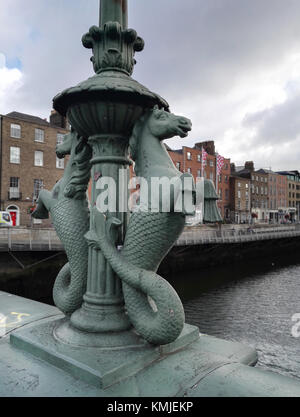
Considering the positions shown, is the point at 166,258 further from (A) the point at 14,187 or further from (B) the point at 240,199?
(B) the point at 240,199

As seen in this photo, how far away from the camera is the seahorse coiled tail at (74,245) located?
281cm

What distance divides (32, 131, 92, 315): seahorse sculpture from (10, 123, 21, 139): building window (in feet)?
76.4

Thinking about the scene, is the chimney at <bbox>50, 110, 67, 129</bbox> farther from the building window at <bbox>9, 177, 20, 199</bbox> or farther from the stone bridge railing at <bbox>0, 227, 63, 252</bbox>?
the stone bridge railing at <bbox>0, 227, 63, 252</bbox>

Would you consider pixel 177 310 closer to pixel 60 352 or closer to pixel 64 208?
pixel 60 352

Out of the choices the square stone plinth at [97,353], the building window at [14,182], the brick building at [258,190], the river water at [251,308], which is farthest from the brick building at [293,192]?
the square stone plinth at [97,353]

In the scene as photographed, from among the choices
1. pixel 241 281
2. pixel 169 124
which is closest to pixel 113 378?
pixel 169 124

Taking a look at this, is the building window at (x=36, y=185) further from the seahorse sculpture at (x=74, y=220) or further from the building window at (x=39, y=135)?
the seahorse sculpture at (x=74, y=220)

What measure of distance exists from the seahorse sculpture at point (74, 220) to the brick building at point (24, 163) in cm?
2202

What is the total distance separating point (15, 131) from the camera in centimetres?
2364

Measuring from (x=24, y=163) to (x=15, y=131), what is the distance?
2529 mm

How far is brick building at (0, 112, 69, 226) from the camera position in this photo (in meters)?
23.0

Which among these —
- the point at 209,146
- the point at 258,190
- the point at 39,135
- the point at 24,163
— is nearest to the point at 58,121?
the point at 39,135
